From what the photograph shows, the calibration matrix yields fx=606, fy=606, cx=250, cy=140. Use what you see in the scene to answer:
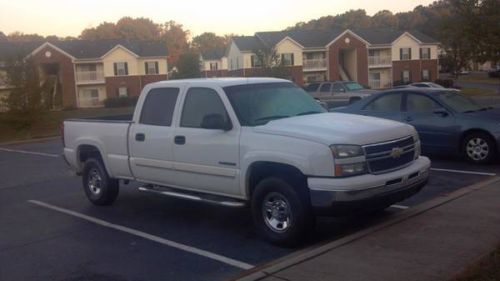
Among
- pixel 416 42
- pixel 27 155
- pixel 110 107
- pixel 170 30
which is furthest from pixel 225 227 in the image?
pixel 170 30

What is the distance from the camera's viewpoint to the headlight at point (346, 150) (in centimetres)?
626

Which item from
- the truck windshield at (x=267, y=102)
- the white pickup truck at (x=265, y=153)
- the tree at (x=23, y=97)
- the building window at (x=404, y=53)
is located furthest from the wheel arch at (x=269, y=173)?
the building window at (x=404, y=53)

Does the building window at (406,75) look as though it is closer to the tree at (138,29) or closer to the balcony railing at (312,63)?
the balcony railing at (312,63)

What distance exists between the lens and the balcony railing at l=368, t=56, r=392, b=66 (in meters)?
66.3

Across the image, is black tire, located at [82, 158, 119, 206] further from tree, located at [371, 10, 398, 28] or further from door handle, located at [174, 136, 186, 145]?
tree, located at [371, 10, 398, 28]

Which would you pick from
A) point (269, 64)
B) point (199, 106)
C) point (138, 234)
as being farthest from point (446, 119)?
point (269, 64)

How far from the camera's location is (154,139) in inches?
320

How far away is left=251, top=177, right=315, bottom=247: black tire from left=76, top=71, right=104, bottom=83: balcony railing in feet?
189

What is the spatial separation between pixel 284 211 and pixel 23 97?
1028 inches

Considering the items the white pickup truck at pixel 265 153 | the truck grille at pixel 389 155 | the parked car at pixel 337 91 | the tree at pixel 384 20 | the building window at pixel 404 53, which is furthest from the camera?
the tree at pixel 384 20

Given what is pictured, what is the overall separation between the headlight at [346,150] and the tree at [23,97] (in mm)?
26200

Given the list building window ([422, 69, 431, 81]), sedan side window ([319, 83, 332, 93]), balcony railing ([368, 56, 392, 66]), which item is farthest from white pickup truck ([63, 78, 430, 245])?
building window ([422, 69, 431, 81])

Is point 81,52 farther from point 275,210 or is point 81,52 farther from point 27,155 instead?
point 275,210

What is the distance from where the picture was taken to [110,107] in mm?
55219
